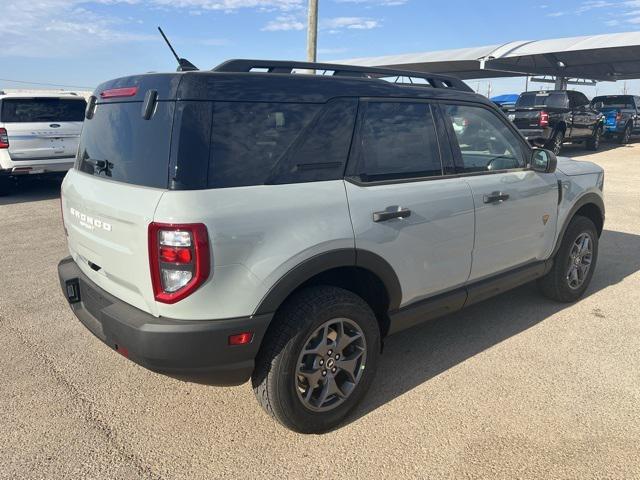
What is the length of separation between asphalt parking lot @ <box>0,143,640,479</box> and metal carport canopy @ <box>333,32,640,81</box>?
60.5 feet

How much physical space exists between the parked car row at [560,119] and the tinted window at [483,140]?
10.6m

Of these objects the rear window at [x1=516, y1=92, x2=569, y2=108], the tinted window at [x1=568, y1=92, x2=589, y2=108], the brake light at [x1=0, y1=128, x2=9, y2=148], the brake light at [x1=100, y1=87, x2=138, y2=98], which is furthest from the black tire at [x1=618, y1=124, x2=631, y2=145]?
the brake light at [x1=100, y1=87, x2=138, y2=98]

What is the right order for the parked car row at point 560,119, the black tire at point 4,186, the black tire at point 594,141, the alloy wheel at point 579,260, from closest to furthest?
the alloy wheel at point 579,260, the black tire at point 4,186, the parked car row at point 560,119, the black tire at point 594,141

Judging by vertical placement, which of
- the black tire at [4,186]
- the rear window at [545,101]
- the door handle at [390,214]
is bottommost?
the black tire at [4,186]

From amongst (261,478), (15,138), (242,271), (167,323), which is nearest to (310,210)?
(242,271)

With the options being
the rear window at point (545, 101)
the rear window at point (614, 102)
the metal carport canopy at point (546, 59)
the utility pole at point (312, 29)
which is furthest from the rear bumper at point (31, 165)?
the rear window at point (614, 102)

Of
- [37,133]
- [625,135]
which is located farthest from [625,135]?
[37,133]

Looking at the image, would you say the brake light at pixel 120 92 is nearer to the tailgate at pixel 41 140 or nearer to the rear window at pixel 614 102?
the tailgate at pixel 41 140

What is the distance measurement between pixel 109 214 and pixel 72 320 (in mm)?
2054

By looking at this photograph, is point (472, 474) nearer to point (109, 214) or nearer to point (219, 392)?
point (219, 392)

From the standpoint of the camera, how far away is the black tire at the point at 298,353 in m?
2.53

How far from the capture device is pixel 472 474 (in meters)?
2.46

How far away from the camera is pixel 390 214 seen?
2.82m

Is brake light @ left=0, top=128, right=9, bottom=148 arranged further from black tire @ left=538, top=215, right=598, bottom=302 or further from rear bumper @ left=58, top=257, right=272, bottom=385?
black tire @ left=538, top=215, right=598, bottom=302
